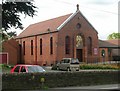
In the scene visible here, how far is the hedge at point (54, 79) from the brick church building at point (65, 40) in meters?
37.1

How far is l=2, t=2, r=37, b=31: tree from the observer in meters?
24.3

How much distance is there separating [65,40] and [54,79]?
1670 inches

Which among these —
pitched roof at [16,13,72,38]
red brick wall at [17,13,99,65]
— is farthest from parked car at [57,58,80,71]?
pitched roof at [16,13,72,38]

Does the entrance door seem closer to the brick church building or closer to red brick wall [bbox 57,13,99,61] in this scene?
the brick church building

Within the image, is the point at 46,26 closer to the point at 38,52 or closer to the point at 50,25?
the point at 50,25

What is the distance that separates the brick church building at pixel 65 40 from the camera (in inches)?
2547

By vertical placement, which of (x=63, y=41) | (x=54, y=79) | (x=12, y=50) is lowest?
(x=54, y=79)

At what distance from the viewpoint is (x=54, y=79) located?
76.3 ft

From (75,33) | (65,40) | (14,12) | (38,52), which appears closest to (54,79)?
(14,12)

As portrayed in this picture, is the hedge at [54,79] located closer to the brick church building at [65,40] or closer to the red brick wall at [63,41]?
the red brick wall at [63,41]

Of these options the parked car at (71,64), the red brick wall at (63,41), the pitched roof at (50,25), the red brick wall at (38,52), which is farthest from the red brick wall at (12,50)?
the parked car at (71,64)

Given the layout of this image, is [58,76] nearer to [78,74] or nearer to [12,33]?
[78,74]

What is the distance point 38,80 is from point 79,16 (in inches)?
1806

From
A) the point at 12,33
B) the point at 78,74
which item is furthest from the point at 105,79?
the point at 12,33
